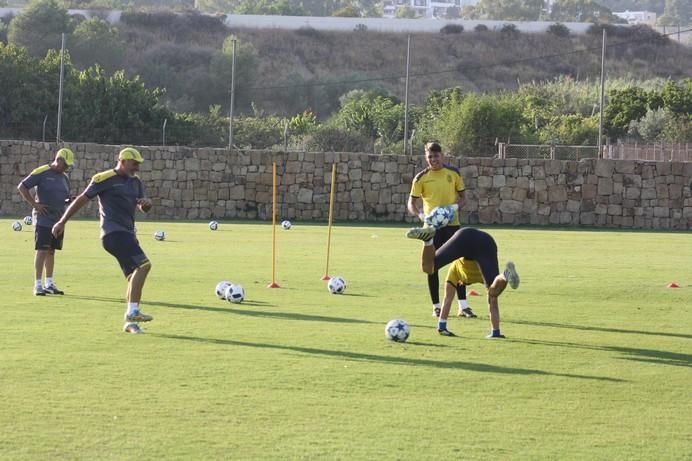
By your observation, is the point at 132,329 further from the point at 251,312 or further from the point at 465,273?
the point at 465,273

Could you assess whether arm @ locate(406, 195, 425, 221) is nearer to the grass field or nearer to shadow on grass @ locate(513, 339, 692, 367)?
the grass field

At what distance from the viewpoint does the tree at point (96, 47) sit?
79125 mm

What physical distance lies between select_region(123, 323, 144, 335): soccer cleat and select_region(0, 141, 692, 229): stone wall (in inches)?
1095

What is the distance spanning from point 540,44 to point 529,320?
295 feet

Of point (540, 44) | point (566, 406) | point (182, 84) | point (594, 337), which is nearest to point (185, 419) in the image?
point (566, 406)

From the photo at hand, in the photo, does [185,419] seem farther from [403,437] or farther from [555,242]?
[555,242]

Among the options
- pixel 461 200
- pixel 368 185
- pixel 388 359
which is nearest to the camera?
pixel 388 359

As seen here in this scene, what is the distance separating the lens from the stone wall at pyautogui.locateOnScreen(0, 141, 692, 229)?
40781 millimetres

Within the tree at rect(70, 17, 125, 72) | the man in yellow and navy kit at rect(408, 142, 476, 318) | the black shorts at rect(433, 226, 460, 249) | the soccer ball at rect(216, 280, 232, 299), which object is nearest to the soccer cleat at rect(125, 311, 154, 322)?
the soccer ball at rect(216, 280, 232, 299)

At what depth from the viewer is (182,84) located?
8288cm

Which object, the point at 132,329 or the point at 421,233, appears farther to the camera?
the point at 421,233

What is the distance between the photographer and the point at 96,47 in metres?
80.8

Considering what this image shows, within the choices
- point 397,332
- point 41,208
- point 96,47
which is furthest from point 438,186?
point 96,47

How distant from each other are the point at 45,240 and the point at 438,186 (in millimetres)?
5468
